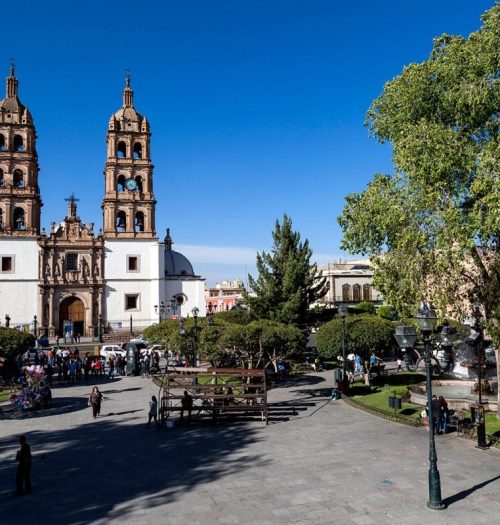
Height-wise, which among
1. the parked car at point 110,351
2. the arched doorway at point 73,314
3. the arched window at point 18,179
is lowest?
the parked car at point 110,351

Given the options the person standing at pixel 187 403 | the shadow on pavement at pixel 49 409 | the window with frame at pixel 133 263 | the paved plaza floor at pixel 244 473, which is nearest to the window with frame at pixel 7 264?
the window with frame at pixel 133 263

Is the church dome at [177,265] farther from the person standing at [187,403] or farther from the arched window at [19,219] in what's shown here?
the person standing at [187,403]

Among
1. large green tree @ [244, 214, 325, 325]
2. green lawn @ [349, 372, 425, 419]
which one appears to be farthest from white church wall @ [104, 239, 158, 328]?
green lawn @ [349, 372, 425, 419]

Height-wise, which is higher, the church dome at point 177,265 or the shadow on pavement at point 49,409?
the church dome at point 177,265

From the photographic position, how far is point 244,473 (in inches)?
457

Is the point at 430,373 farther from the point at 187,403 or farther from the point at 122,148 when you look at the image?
the point at 122,148

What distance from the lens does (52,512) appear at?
9609mm

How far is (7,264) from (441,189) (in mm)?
46483

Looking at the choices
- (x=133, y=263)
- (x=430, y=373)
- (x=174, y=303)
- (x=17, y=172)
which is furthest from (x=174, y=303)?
(x=430, y=373)

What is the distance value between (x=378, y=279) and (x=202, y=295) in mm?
42158

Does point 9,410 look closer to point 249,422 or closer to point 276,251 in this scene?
point 249,422

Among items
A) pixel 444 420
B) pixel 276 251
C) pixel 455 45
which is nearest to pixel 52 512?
pixel 444 420

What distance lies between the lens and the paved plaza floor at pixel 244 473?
30.6ft

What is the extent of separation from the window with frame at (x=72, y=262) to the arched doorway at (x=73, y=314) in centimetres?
310
